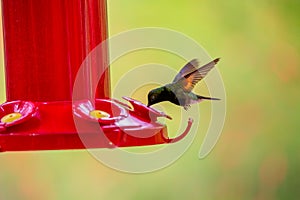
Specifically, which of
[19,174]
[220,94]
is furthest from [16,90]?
[220,94]

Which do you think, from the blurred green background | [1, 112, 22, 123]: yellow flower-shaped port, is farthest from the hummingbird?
the blurred green background

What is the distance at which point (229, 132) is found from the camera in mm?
2076

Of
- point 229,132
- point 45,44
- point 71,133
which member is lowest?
point 229,132

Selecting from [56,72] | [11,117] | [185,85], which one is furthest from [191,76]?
[11,117]

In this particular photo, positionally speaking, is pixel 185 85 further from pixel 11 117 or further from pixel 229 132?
pixel 229 132

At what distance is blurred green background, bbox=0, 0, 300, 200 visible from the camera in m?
1.93

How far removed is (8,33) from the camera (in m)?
1.02

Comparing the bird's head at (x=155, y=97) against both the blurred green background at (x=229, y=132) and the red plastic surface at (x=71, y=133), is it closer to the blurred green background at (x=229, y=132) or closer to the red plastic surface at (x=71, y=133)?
the red plastic surface at (x=71, y=133)

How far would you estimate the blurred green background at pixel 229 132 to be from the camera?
76.1 inches

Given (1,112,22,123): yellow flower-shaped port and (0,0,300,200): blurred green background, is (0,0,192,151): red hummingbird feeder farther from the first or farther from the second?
(0,0,300,200): blurred green background

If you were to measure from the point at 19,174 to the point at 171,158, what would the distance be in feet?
1.64

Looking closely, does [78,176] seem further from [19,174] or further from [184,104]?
[184,104]

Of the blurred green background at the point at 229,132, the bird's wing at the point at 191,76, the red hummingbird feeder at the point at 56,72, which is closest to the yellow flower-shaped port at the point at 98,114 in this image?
the red hummingbird feeder at the point at 56,72

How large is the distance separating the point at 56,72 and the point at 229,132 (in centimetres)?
117
